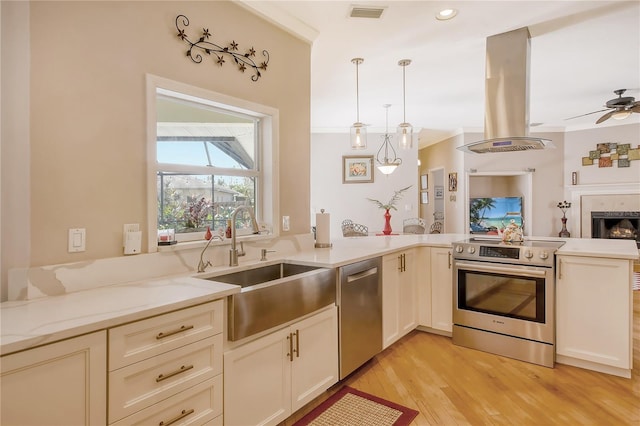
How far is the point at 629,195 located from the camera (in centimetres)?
620

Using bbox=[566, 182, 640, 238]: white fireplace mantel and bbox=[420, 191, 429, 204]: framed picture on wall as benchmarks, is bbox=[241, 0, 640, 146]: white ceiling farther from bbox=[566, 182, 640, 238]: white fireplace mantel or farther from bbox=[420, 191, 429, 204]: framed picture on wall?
bbox=[420, 191, 429, 204]: framed picture on wall

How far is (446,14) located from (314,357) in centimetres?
275

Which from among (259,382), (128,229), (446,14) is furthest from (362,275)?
(446,14)

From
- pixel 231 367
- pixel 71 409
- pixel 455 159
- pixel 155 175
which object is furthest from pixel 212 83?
pixel 455 159

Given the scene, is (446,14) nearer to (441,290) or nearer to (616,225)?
(441,290)

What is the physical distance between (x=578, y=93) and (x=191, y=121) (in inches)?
211

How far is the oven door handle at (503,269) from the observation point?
2588 mm

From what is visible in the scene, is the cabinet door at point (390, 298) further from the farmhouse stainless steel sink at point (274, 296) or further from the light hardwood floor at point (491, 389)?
the farmhouse stainless steel sink at point (274, 296)

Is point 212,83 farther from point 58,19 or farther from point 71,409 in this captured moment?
point 71,409

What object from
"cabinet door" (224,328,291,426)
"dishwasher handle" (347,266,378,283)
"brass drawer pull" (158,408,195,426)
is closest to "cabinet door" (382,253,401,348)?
"dishwasher handle" (347,266,378,283)

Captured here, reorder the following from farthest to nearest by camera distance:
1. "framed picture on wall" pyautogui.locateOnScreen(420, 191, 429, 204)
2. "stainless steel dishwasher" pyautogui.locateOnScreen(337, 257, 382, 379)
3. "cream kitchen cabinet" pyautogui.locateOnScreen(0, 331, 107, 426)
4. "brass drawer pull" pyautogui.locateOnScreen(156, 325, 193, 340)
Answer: "framed picture on wall" pyautogui.locateOnScreen(420, 191, 429, 204) < "stainless steel dishwasher" pyautogui.locateOnScreen(337, 257, 382, 379) < "brass drawer pull" pyautogui.locateOnScreen(156, 325, 193, 340) < "cream kitchen cabinet" pyautogui.locateOnScreen(0, 331, 107, 426)

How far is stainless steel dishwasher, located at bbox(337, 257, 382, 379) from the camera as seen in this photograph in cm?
222

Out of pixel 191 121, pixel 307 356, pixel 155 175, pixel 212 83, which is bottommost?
pixel 307 356

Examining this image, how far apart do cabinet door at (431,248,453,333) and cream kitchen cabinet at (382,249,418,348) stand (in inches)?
6.5
